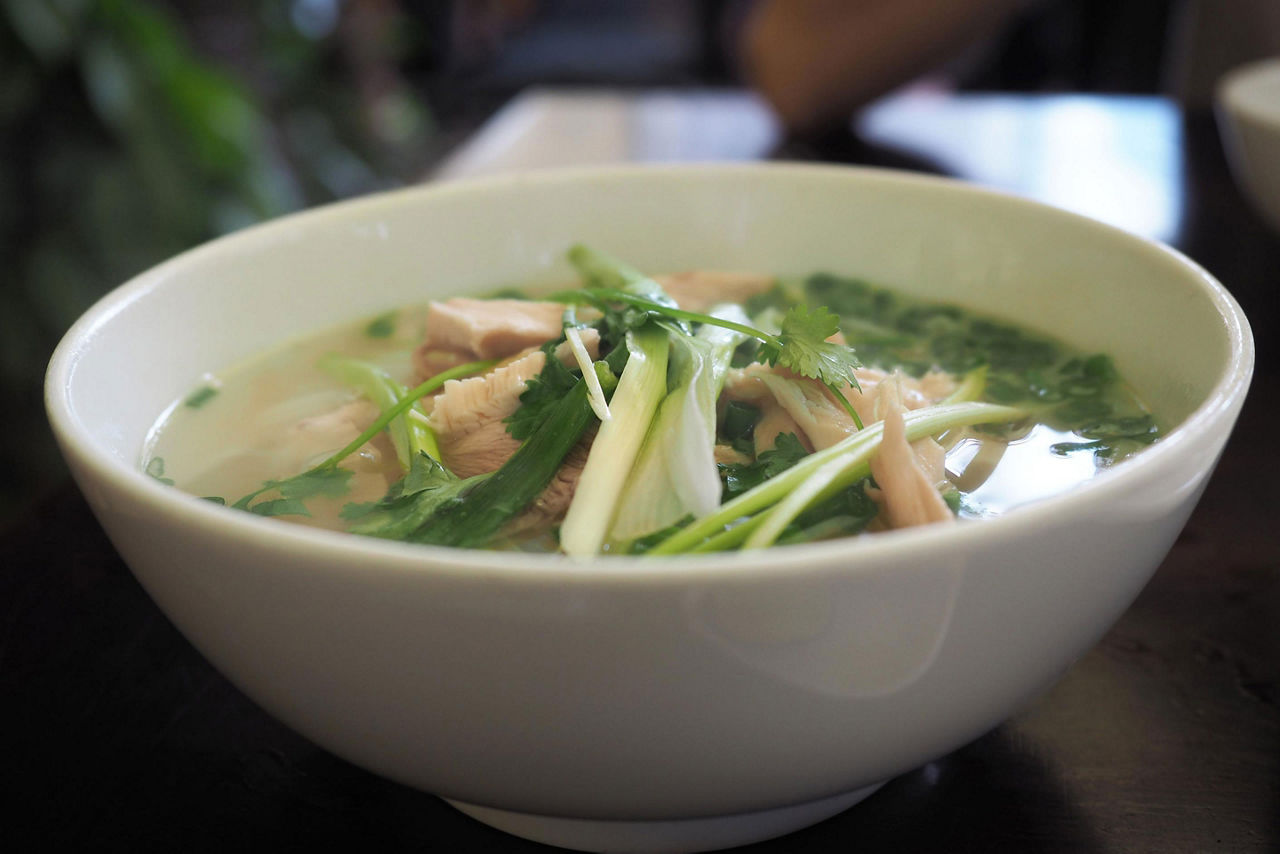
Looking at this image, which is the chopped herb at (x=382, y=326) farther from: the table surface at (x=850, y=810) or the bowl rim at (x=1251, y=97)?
the bowl rim at (x=1251, y=97)

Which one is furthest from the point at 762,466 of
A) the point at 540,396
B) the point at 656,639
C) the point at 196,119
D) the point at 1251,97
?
the point at 196,119

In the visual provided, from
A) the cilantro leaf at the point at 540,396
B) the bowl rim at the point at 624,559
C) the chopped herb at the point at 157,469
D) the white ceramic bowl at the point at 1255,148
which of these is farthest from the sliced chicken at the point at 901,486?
the white ceramic bowl at the point at 1255,148

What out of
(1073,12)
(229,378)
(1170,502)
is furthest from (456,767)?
(1073,12)

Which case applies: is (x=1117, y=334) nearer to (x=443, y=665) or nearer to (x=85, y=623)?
(x=443, y=665)

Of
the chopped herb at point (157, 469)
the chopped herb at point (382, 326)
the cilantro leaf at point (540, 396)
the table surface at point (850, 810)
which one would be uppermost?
the cilantro leaf at point (540, 396)

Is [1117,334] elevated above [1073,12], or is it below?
above

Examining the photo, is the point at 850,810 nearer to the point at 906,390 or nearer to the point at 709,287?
the point at 906,390
